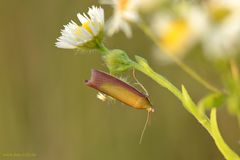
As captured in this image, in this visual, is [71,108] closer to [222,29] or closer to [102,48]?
[102,48]

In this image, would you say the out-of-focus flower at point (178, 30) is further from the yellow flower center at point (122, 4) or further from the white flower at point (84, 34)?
the white flower at point (84, 34)

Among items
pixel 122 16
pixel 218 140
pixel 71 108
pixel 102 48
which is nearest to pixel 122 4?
pixel 122 16

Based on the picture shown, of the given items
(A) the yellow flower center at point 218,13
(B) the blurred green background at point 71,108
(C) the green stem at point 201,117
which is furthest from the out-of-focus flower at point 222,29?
(B) the blurred green background at point 71,108

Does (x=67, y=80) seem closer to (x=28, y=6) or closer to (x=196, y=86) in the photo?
(x=28, y=6)

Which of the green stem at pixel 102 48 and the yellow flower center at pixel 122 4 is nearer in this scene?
the yellow flower center at pixel 122 4

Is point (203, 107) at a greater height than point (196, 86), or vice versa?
point (196, 86)

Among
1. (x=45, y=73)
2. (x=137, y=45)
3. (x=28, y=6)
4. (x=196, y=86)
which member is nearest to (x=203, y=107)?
(x=196, y=86)
